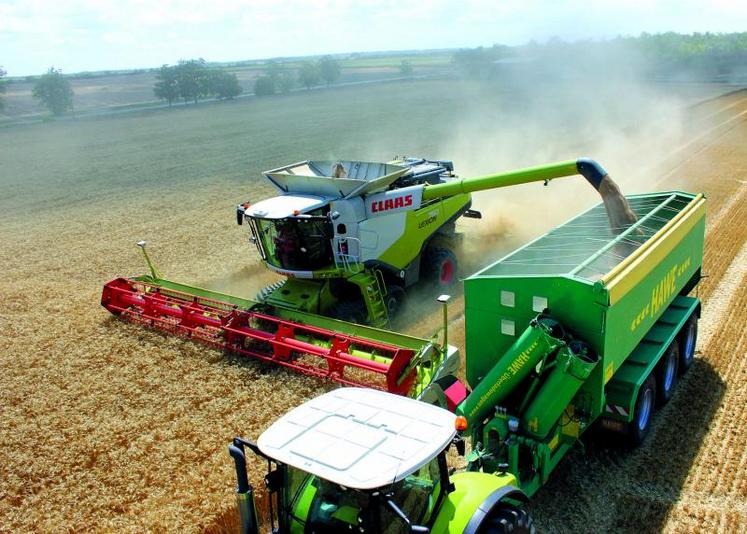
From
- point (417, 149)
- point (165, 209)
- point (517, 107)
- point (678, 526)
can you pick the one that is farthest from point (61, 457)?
point (517, 107)

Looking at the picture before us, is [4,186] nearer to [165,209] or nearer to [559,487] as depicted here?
[165,209]

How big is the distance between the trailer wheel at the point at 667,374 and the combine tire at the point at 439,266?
5274mm

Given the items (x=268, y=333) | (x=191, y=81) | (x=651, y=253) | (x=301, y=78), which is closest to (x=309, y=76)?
(x=301, y=78)

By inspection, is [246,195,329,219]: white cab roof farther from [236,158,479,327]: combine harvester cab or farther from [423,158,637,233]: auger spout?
[423,158,637,233]: auger spout

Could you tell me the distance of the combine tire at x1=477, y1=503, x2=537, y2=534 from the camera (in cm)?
465

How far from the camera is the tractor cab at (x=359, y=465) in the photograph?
153 inches

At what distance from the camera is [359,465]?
12.8 feet

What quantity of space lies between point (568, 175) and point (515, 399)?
14.8 feet

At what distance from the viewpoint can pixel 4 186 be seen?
101 ft

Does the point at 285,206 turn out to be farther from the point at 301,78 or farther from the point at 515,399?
the point at 301,78

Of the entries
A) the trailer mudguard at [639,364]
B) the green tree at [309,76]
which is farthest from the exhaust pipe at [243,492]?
the green tree at [309,76]

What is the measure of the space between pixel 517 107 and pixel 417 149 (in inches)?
588

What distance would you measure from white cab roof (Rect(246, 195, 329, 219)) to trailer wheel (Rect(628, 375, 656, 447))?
5782 millimetres

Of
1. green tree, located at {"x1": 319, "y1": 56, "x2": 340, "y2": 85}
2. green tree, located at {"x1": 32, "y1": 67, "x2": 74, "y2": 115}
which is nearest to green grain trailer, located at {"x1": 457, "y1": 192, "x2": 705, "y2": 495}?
green tree, located at {"x1": 32, "y1": 67, "x2": 74, "y2": 115}
